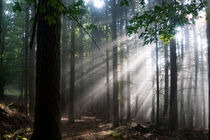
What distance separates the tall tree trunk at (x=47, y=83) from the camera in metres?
3.11

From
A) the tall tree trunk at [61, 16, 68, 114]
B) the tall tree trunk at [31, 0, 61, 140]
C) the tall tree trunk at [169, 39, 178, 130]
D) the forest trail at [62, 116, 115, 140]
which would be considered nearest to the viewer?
the tall tree trunk at [31, 0, 61, 140]

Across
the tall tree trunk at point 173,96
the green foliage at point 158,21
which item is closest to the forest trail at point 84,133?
the tall tree trunk at point 173,96

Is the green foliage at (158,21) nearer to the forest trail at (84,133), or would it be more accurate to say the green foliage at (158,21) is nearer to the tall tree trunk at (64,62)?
the forest trail at (84,133)

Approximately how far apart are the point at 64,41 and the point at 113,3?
843 centimetres

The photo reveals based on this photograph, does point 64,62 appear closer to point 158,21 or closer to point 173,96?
point 173,96

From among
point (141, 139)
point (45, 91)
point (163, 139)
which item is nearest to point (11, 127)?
point (45, 91)

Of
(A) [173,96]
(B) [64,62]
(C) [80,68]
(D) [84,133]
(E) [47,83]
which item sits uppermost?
(B) [64,62]

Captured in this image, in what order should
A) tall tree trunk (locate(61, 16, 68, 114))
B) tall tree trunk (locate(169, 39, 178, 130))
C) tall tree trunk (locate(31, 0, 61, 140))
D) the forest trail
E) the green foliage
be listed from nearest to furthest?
tall tree trunk (locate(31, 0, 61, 140)) < the green foliage < the forest trail < tall tree trunk (locate(169, 39, 178, 130)) < tall tree trunk (locate(61, 16, 68, 114))

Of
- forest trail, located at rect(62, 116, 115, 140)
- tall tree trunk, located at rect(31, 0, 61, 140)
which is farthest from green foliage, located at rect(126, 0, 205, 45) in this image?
forest trail, located at rect(62, 116, 115, 140)

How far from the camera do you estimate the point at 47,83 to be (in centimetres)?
311

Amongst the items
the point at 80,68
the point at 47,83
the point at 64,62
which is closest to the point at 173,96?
the point at 47,83

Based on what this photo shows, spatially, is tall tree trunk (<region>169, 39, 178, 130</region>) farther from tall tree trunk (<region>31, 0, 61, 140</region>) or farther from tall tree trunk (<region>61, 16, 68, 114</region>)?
tall tree trunk (<region>61, 16, 68, 114</region>)

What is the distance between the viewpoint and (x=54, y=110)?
125 inches

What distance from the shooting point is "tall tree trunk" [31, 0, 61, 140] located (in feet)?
10.2
